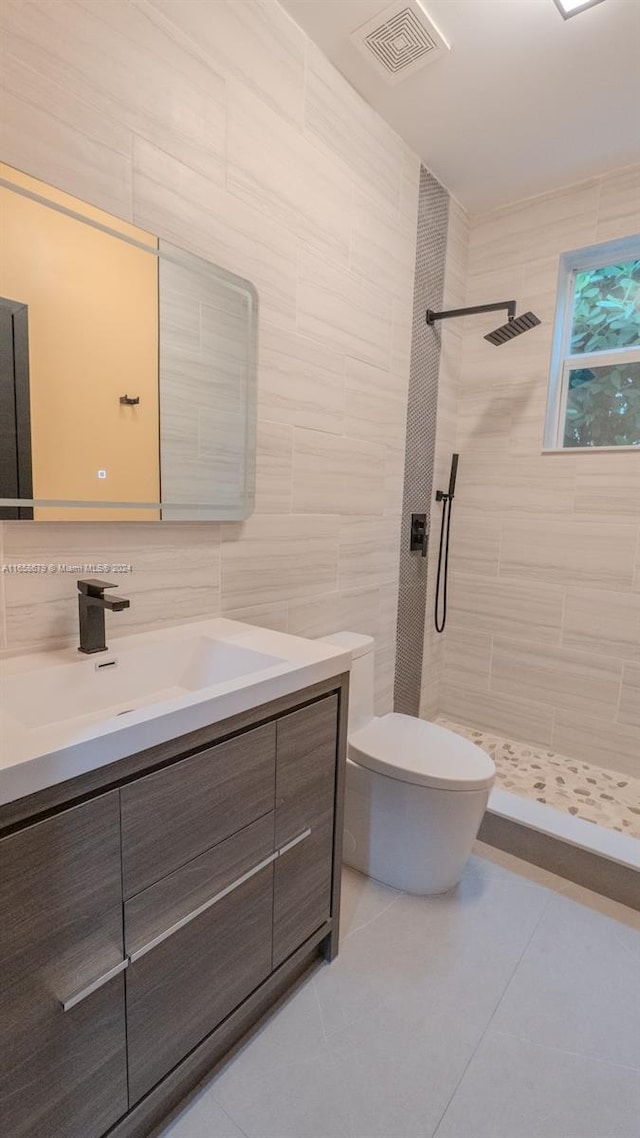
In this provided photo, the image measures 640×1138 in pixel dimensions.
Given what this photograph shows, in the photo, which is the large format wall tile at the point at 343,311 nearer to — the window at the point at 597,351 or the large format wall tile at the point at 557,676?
the window at the point at 597,351

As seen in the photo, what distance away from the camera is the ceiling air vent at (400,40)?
154 cm

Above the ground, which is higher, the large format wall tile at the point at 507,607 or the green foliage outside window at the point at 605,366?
the green foliage outside window at the point at 605,366

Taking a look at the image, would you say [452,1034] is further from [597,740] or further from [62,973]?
[597,740]

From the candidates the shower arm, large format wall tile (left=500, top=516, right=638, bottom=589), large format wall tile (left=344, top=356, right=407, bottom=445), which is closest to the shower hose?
large format wall tile (left=500, top=516, right=638, bottom=589)

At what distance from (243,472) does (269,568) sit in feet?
1.08

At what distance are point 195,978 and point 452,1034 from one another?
2.24 feet

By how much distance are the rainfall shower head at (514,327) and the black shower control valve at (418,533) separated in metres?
0.82

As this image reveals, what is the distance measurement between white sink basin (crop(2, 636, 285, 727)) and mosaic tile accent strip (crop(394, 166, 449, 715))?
1264 mm

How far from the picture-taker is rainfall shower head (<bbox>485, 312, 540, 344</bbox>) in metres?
2.14

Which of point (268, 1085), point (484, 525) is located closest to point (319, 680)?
point (268, 1085)

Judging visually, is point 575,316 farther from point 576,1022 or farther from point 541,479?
point 576,1022

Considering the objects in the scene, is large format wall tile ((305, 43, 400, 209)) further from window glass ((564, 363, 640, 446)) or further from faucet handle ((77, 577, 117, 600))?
faucet handle ((77, 577, 117, 600))

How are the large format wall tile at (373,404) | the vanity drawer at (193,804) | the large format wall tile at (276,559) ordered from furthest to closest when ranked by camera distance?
1. the large format wall tile at (373,404)
2. the large format wall tile at (276,559)
3. the vanity drawer at (193,804)

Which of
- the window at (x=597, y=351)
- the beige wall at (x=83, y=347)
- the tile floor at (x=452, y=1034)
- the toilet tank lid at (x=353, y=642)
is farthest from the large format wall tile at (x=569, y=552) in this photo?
the beige wall at (x=83, y=347)
